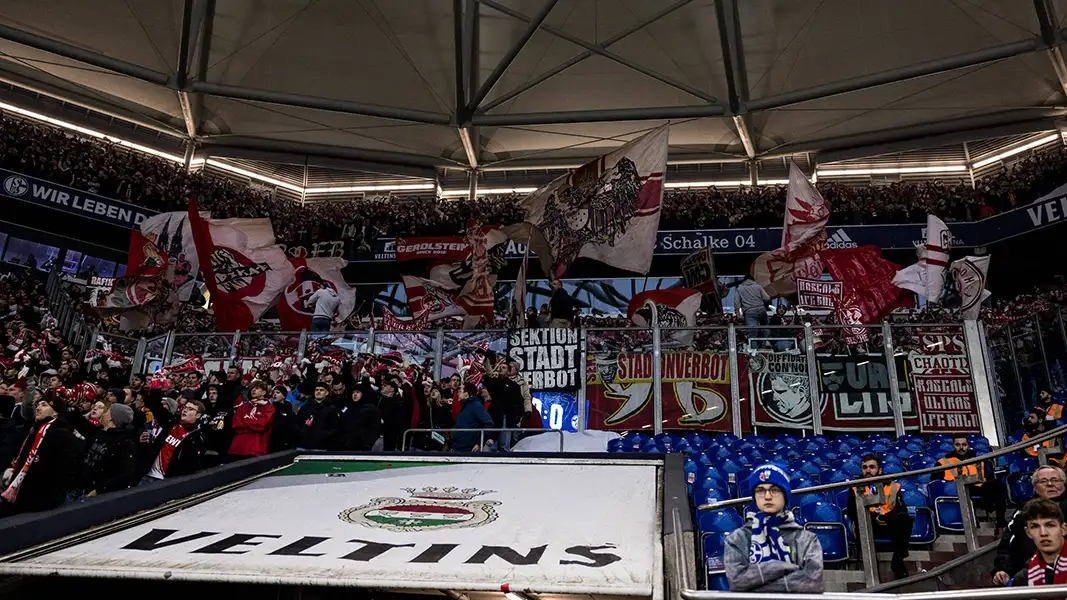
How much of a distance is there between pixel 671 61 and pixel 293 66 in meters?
12.3

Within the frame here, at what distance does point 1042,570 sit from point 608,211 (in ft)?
42.0

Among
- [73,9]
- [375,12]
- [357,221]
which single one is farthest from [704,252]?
[73,9]

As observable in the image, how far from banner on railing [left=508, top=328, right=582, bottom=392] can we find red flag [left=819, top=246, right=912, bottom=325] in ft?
19.9

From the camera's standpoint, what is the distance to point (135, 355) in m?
17.6

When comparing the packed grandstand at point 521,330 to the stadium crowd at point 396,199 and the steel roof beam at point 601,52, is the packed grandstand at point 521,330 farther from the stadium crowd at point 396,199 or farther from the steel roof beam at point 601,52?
the steel roof beam at point 601,52

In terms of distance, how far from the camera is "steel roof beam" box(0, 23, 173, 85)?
79.8 feet

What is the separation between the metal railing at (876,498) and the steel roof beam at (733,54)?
1805 centimetres

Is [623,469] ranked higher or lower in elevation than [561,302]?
lower

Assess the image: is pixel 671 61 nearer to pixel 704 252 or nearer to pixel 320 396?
pixel 704 252

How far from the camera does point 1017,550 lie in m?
6.29

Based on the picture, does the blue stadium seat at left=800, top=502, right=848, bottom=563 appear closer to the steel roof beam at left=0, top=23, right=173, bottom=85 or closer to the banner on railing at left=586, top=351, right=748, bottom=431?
the banner on railing at left=586, top=351, right=748, bottom=431

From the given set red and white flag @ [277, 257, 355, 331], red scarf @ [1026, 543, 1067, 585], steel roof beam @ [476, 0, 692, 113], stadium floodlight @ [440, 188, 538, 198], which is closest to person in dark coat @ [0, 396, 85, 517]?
red scarf @ [1026, 543, 1067, 585]

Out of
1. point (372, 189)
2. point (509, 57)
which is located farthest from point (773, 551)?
point (372, 189)

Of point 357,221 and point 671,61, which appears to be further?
point 357,221
